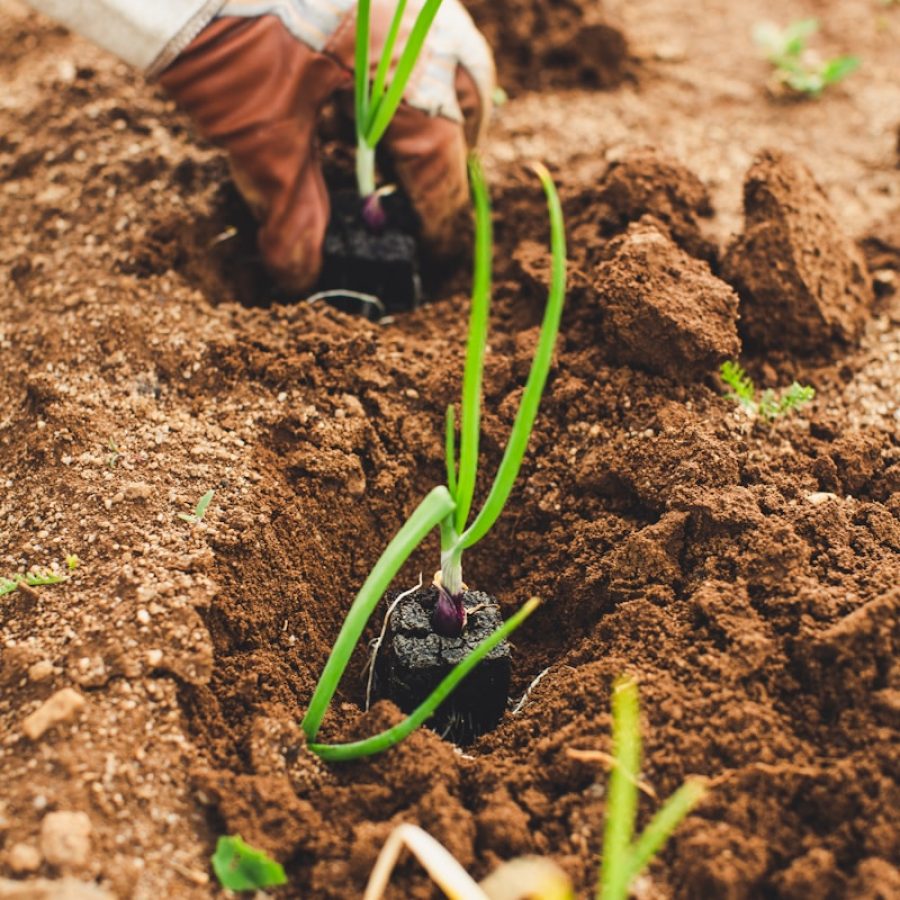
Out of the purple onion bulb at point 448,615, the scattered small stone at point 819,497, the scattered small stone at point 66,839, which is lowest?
the scattered small stone at point 66,839

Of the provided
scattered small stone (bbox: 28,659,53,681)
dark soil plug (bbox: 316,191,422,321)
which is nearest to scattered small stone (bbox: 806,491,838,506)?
dark soil plug (bbox: 316,191,422,321)

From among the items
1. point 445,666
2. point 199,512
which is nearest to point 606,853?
point 445,666

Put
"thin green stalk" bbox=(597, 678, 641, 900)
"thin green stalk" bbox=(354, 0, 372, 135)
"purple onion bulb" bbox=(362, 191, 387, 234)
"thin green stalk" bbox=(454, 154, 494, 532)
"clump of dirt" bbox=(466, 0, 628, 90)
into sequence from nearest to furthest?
"thin green stalk" bbox=(597, 678, 641, 900) < "thin green stalk" bbox=(454, 154, 494, 532) < "thin green stalk" bbox=(354, 0, 372, 135) < "purple onion bulb" bbox=(362, 191, 387, 234) < "clump of dirt" bbox=(466, 0, 628, 90)

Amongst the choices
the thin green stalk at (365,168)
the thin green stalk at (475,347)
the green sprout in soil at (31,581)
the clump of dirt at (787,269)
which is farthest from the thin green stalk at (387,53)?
the green sprout in soil at (31,581)

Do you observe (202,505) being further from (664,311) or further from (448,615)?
(664,311)

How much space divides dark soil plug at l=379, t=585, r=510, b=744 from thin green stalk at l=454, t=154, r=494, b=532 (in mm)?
220

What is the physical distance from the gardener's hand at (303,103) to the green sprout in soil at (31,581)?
777 mm

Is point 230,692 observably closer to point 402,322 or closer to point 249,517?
point 249,517

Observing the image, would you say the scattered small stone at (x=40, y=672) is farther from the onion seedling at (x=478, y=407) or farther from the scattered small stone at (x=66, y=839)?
the onion seedling at (x=478, y=407)

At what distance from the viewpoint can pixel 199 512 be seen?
58.7 inches

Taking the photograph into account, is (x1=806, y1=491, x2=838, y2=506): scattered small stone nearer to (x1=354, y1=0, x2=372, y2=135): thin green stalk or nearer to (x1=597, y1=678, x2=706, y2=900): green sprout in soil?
(x1=597, y1=678, x2=706, y2=900): green sprout in soil

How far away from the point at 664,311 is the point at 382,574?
2.41ft

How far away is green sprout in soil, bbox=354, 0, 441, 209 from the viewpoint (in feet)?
5.04

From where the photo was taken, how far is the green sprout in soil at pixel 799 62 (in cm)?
256
